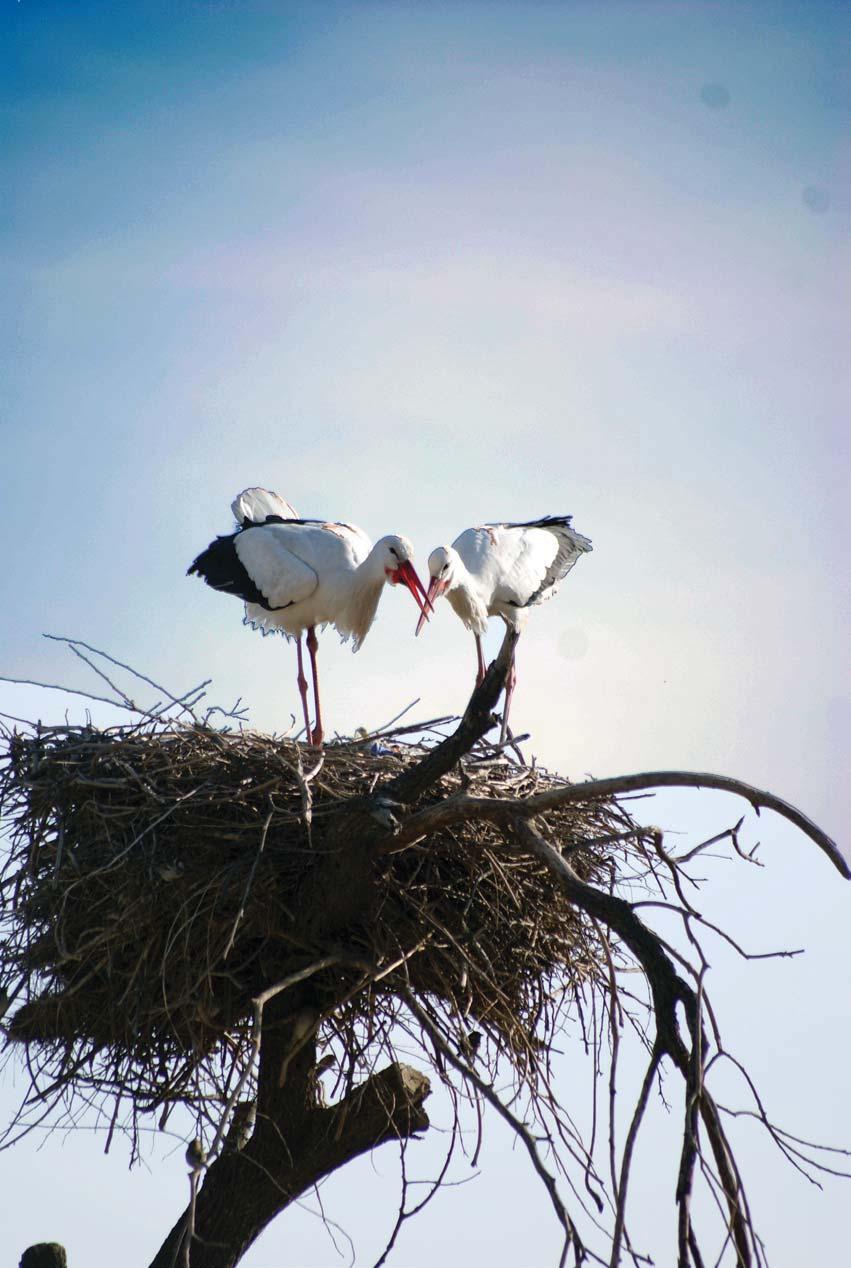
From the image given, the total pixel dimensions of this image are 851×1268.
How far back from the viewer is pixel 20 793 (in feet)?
14.8

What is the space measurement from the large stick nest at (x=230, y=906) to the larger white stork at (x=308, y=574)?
2.07 metres

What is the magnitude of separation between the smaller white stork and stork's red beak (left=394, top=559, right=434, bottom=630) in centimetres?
16

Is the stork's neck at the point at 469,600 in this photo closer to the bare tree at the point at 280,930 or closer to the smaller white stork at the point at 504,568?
the smaller white stork at the point at 504,568

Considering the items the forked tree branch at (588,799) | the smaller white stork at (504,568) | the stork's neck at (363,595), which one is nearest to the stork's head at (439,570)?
the smaller white stork at (504,568)

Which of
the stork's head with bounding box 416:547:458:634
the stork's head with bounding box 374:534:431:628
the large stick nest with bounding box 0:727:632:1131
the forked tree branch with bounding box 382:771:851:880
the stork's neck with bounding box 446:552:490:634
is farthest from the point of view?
the stork's neck with bounding box 446:552:490:634

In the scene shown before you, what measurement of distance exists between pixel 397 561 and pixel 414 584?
0.49ft

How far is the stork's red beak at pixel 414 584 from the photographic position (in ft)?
21.3

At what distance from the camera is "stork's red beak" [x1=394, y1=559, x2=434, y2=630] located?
6500mm

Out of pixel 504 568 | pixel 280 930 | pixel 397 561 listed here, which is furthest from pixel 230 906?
pixel 504 568

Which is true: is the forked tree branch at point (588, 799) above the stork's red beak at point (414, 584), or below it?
below

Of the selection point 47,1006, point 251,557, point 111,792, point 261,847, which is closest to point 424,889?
point 261,847

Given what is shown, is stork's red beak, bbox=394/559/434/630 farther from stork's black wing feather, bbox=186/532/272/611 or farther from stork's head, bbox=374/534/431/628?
stork's black wing feather, bbox=186/532/272/611

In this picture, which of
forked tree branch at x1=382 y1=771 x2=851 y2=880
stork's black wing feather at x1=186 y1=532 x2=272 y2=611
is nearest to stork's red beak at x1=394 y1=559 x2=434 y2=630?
stork's black wing feather at x1=186 y1=532 x2=272 y2=611

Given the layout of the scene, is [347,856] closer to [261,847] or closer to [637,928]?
[261,847]
